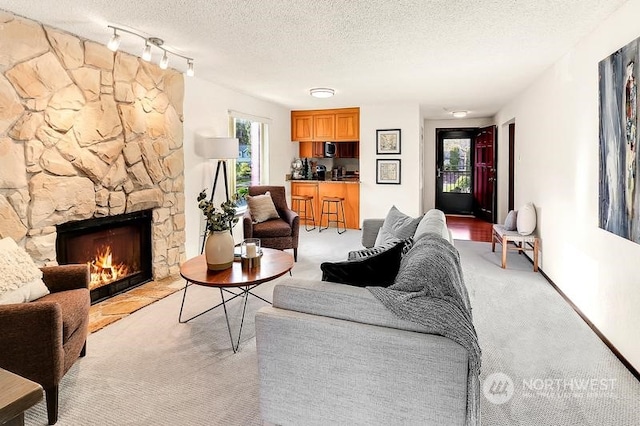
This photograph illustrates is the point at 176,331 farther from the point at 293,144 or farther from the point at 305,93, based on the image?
the point at 293,144

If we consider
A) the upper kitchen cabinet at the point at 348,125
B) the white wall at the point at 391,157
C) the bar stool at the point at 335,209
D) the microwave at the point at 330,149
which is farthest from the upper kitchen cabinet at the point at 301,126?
the bar stool at the point at 335,209

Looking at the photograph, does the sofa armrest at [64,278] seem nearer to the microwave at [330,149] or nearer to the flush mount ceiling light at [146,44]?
the flush mount ceiling light at [146,44]

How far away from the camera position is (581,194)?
10.8ft

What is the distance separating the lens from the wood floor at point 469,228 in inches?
263

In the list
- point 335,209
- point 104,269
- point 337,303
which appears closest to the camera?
point 337,303

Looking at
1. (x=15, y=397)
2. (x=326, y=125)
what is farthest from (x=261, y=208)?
(x=15, y=397)

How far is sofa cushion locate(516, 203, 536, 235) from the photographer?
4680mm

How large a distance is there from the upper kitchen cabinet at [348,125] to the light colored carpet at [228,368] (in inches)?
173

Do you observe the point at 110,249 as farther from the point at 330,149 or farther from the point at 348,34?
the point at 330,149

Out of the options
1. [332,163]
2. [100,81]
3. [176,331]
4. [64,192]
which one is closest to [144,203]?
[64,192]

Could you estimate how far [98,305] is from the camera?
351cm

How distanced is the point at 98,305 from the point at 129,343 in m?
0.99

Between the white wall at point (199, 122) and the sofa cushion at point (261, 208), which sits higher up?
the white wall at point (199, 122)

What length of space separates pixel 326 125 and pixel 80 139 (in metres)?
4.93
